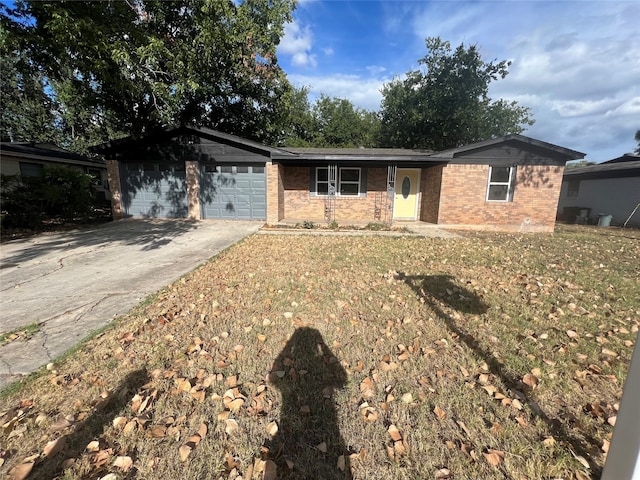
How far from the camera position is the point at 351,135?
29672mm

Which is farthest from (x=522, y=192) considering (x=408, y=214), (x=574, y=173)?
(x=574, y=173)

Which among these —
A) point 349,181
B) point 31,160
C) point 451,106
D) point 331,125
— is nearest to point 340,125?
point 331,125

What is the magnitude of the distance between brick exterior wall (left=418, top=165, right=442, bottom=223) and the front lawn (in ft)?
25.5

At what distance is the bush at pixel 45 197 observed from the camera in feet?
31.1

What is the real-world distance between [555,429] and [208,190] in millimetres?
12980

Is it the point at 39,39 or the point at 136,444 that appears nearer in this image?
the point at 136,444

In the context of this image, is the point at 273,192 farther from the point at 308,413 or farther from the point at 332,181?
the point at 308,413

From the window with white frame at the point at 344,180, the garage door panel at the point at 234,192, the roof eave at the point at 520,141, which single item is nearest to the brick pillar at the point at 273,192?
the garage door panel at the point at 234,192

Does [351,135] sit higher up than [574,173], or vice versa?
[351,135]

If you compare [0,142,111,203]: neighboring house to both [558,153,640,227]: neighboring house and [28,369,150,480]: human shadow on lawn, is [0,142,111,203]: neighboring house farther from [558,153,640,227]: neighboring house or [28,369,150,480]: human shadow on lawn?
[558,153,640,227]: neighboring house

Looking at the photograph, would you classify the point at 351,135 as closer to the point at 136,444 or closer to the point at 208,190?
the point at 208,190

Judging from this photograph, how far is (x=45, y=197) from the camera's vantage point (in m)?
10.2

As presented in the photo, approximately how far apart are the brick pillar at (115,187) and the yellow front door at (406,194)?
40.8 feet

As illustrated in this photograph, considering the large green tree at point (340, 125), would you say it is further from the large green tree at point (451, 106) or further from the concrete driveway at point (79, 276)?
the concrete driveway at point (79, 276)
